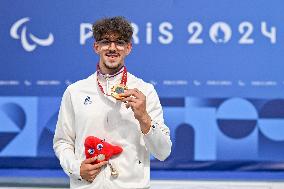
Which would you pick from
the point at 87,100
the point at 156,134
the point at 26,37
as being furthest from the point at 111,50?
the point at 26,37

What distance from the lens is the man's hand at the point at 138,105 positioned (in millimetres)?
1759

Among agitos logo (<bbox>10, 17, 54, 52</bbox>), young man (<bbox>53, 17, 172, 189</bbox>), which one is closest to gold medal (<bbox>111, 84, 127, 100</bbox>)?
young man (<bbox>53, 17, 172, 189</bbox>)

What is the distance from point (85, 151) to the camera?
187 centimetres

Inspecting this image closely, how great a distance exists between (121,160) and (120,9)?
1.44m

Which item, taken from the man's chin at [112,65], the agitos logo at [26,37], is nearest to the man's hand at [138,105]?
the man's chin at [112,65]

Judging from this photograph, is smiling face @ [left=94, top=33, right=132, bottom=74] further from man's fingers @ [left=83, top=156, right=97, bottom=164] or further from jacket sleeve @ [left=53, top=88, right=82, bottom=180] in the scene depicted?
man's fingers @ [left=83, top=156, right=97, bottom=164]

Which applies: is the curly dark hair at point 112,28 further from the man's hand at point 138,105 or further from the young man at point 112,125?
the man's hand at point 138,105

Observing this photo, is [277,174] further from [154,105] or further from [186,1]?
[154,105]

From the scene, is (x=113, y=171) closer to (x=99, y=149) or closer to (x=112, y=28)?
(x=99, y=149)

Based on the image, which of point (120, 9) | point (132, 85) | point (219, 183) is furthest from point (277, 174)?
point (132, 85)

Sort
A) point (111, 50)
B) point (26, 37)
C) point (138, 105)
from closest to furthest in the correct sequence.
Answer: point (138, 105), point (111, 50), point (26, 37)

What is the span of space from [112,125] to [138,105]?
168mm

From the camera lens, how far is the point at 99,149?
1835mm

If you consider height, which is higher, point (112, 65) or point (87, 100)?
point (112, 65)
